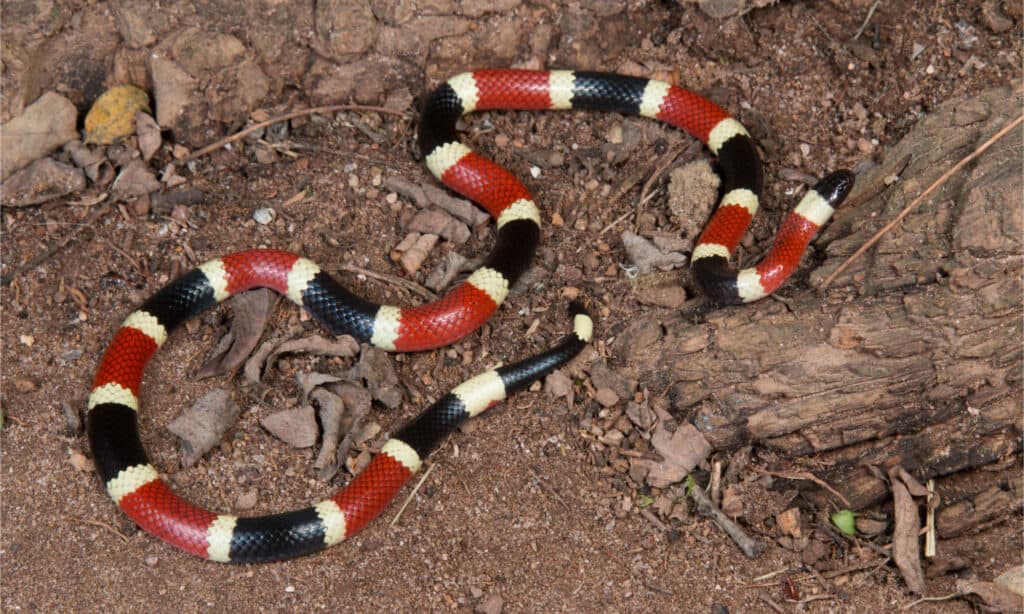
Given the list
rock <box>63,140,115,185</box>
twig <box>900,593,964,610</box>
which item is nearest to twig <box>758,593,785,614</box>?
twig <box>900,593,964,610</box>

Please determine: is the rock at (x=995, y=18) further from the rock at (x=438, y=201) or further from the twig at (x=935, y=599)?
the twig at (x=935, y=599)

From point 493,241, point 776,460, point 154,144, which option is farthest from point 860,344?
point 154,144

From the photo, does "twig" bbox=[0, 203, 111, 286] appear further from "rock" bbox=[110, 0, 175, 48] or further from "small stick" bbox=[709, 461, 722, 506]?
"small stick" bbox=[709, 461, 722, 506]

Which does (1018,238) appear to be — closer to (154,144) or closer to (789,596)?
(789,596)

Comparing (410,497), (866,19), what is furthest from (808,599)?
(866,19)

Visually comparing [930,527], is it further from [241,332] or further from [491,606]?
[241,332]
